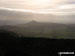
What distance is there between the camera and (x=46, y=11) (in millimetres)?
1167

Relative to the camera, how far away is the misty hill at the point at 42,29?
3.87 ft

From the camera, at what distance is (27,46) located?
117cm

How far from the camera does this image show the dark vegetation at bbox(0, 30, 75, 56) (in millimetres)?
1162

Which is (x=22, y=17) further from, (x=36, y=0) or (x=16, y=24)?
(x=36, y=0)

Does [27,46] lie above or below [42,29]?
below

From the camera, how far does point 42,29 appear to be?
1.18 meters

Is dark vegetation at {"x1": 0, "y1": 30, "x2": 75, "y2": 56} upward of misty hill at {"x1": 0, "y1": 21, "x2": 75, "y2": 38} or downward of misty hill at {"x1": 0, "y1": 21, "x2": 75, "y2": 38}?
downward

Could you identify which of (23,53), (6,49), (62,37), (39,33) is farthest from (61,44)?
(6,49)

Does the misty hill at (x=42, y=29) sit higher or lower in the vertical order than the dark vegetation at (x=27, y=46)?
higher

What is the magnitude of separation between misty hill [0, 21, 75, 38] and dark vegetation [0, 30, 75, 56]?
1.4 inches

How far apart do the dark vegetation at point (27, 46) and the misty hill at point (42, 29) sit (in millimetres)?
36

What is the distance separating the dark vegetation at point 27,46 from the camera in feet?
3.81

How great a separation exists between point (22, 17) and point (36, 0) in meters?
0.18

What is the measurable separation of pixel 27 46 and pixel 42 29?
0.62ft
